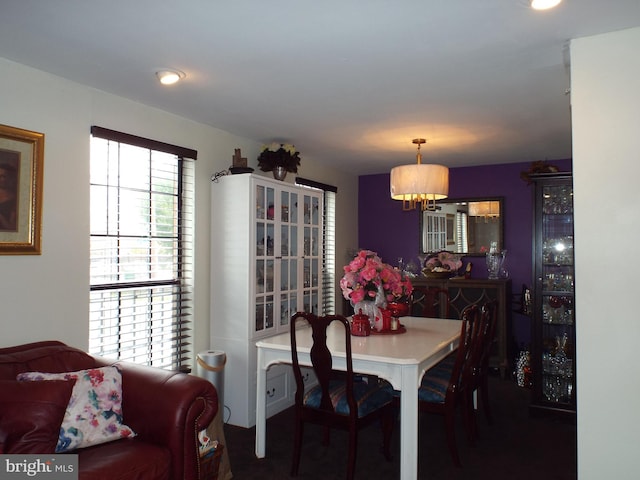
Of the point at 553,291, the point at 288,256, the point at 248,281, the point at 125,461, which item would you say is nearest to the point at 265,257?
the point at 248,281

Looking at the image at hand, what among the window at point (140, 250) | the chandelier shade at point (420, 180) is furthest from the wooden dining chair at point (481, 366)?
the window at point (140, 250)

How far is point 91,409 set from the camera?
2367mm

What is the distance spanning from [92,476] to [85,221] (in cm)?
160

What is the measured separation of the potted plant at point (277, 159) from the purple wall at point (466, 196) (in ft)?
7.41

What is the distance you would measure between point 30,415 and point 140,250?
1605 millimetres

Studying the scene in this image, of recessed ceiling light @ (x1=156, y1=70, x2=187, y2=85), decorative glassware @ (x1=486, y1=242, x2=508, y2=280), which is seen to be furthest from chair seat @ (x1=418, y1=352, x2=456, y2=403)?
decorative glassware @ (x1=486, y1=242, x2=508, y2=280)

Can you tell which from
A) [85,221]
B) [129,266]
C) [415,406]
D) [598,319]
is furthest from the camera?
[129,266]

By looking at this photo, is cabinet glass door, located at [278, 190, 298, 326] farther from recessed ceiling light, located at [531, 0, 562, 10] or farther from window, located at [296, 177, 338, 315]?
recessed ceiling light, located at [531, 0, 562, 10]

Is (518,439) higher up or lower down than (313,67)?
lower down

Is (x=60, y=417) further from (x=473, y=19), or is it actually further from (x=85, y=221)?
(x=473, y=19)

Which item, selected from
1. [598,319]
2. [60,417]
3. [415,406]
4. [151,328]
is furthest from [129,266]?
[598,319]

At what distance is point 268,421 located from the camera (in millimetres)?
3926

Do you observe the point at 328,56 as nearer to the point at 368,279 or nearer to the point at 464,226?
the point at 368,279

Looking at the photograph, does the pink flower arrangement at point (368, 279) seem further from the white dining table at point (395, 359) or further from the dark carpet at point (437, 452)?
the dark carpet at point (437, 452)
